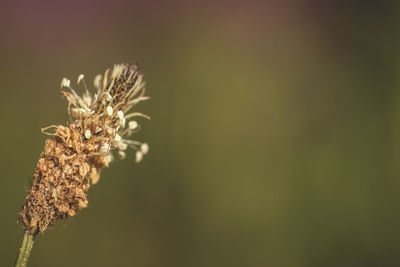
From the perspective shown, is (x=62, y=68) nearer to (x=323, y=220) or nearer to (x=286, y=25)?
(x=286, y=25)

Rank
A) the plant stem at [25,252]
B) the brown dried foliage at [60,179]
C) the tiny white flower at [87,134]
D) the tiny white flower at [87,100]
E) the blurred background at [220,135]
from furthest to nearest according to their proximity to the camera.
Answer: the blurred background at [220,135], the tiny white flower at [87,100], the tiny white flower at [87,134], the brown dried foliage at [60,179], the plant stem at [25,252]

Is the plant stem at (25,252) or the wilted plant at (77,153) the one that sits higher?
the wilted plant at (77,153)

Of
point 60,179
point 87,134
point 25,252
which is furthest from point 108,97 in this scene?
point 25,252

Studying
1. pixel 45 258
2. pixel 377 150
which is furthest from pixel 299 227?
pixel 45 258

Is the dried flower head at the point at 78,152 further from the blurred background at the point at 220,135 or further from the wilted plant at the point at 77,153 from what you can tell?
the blurred background at the point at 220,135

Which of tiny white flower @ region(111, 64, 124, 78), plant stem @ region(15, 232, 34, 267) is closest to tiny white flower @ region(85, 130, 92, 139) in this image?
tiny white flower @ region(111, 64, 124, 78)

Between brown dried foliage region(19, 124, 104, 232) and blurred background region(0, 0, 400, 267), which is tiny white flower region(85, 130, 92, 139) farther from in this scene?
blurred background region(0, 0, 400, 267)

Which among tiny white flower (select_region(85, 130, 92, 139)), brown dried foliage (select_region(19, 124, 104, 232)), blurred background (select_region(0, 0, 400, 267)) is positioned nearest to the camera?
brown dried foliage (select_region(19, 124, 104, 232))

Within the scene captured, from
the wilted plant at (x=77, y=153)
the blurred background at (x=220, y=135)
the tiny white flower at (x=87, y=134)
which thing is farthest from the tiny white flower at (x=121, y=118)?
the blurred background at (x=220, y=135)
